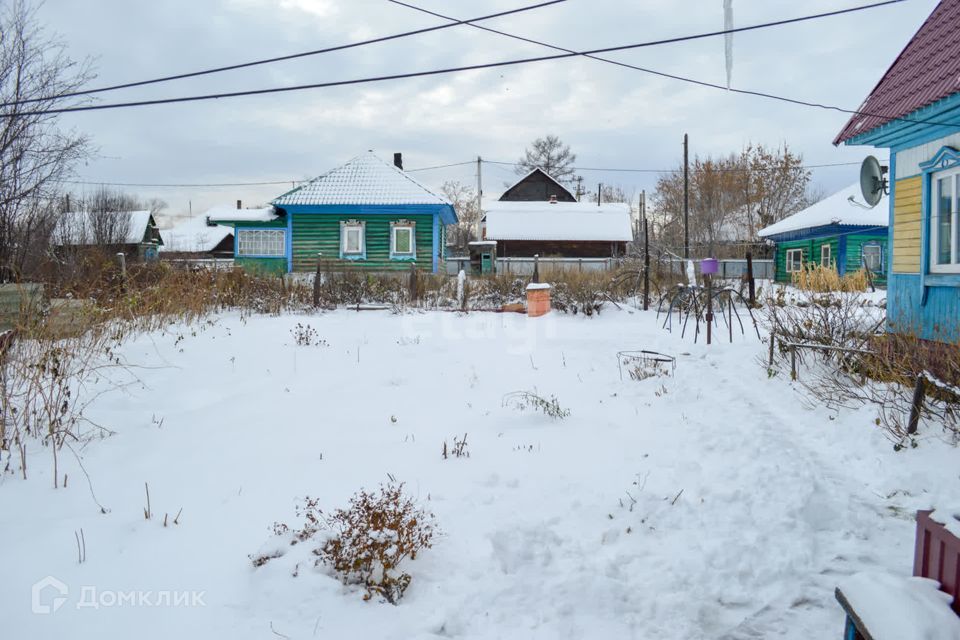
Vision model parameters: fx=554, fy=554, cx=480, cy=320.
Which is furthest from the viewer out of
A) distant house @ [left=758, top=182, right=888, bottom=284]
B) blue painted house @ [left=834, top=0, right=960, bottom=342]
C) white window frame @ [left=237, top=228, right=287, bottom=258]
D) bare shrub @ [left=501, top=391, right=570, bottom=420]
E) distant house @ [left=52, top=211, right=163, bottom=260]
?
distant house @ [left=52, top=211, right=163, bottom=260]

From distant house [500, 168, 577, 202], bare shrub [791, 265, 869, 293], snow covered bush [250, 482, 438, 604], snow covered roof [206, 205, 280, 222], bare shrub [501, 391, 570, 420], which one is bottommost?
snow covered bush [250, 482, 438, 604]

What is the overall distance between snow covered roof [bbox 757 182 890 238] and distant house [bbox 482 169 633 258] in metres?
8.77

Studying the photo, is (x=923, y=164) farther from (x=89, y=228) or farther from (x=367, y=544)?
(x=89, y=228)

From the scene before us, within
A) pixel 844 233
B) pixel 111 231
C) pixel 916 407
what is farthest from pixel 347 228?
pixel 844 233

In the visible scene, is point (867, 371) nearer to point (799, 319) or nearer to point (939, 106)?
point (799, 319)

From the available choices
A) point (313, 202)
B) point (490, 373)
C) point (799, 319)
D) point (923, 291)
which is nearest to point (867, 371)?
point (799, 319)

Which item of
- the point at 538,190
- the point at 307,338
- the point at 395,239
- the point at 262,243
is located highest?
the point at 538,190

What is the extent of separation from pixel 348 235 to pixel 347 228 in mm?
252

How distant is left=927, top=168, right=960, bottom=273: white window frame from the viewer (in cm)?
646

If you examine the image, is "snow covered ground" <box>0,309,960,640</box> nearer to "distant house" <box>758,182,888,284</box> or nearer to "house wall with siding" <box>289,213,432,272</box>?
→ "house wall with siding" <box>289,213,432,272</box>

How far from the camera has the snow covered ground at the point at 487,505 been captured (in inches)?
99.9

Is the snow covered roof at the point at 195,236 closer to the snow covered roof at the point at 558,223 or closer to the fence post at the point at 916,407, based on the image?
the snow covered roof at the point at 558,223

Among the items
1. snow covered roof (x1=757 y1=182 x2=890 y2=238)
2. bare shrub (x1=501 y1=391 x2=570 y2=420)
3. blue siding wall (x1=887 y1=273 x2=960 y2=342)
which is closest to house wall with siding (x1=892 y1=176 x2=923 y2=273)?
blue siding wall (x1=887 y1=273 x2=960 y2=342)

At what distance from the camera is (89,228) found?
87.0 ft
